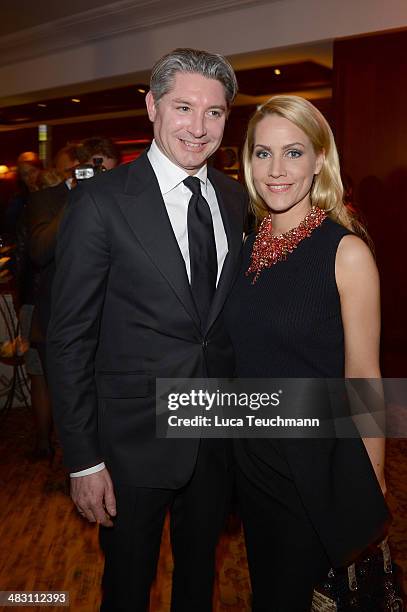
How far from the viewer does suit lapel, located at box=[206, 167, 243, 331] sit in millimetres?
1586

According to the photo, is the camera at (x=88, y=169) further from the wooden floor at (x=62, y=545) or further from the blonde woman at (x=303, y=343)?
the wooden floor at (x=62, y=545)

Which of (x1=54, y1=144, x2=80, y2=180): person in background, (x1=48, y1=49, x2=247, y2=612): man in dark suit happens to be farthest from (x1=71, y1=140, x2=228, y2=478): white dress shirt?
(x1=54, y1=144, x2=80, y2=180): person in background

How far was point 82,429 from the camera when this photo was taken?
4.90ft

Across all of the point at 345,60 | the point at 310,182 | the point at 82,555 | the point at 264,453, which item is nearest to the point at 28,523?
the point at 82,555

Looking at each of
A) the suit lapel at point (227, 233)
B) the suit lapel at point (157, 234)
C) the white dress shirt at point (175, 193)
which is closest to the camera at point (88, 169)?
the suit lapel at point (227, 233)

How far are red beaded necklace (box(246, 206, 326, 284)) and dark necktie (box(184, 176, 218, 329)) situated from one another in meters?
0.12

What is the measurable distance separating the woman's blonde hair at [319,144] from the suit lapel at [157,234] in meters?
0.38

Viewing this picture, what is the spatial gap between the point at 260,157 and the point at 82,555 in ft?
6.17

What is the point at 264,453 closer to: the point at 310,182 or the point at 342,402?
the point at 342,402

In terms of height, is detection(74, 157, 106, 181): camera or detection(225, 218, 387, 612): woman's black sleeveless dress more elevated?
detection(74, 157, 106, 181): camera

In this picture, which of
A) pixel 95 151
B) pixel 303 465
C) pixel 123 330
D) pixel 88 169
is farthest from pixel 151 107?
pixel 95 151

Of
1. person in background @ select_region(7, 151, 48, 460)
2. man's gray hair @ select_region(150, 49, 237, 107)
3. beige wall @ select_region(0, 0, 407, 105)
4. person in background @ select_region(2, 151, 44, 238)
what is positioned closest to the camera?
man's gray hair @ select_region(150, 49, 237, 107)

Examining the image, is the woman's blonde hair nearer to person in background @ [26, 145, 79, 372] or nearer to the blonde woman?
the blonde woman

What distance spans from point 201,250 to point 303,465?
1.95ft
